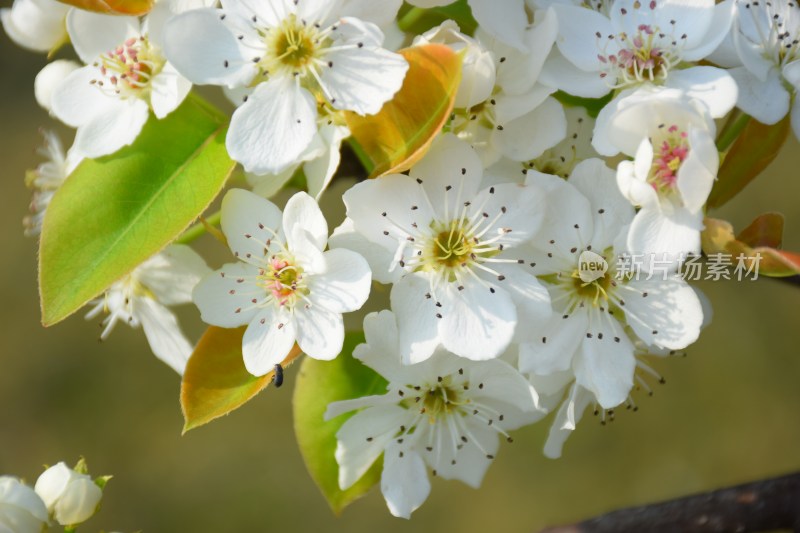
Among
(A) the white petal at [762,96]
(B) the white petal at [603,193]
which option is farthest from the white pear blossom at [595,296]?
(A) the white petal at [762,96]

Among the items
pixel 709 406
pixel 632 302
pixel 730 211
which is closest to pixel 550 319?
pixel 632 302

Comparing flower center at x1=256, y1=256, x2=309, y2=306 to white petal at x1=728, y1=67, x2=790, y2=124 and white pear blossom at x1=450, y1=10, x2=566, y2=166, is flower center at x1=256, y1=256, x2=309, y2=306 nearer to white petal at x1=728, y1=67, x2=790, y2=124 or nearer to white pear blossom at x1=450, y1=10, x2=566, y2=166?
white pear blossom at x1=450, y1=10, x2=566, y2=166

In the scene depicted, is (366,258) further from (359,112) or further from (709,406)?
(709,406)

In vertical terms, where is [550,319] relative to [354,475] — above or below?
above

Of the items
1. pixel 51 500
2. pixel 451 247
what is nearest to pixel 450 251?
pixel 451 247

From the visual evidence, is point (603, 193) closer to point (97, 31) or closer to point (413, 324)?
point (413, 324)

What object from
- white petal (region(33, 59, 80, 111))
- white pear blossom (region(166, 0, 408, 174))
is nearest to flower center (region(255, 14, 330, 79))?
white pear blossom (region(166, 0, 408, 174))
